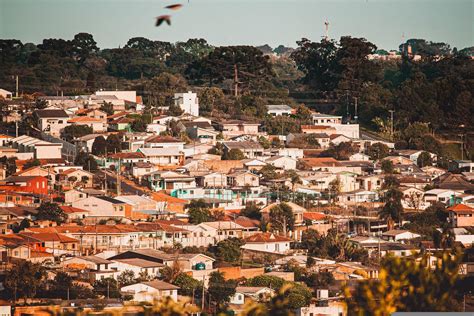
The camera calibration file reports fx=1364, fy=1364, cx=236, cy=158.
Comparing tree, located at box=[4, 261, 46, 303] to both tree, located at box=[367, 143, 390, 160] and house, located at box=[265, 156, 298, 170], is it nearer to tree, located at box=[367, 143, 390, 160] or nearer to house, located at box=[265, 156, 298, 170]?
house, located at box=[265, 156, 298, 170]

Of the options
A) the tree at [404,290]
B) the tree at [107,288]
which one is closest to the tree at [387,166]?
the tree at [107,288]

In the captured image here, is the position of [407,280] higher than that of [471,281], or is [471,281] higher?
[407,280]

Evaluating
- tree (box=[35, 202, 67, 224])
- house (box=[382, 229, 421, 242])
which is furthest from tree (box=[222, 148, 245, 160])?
tree (box=[35, 202, 67, 224])

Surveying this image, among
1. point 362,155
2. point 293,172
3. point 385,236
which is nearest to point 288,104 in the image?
point 362,155

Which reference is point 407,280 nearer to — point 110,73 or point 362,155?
point 362,155

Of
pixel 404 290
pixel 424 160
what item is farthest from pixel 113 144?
pixel 404 290

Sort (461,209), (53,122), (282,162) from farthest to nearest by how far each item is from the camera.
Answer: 1. (53,122)
2. (282,162)
3. (461,209)

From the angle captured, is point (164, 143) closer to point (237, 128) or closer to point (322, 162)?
point (237, 128)
